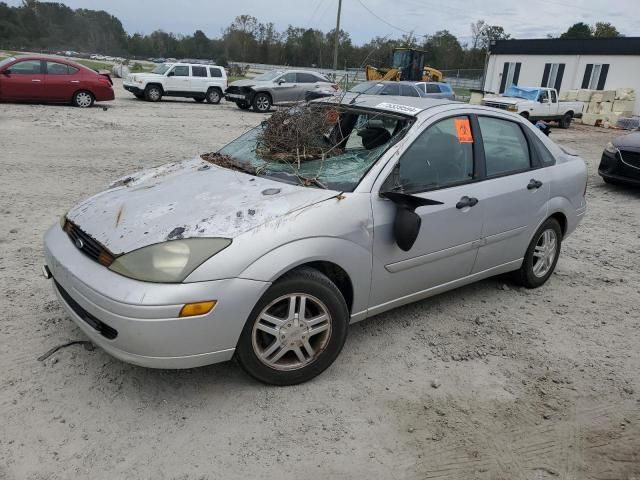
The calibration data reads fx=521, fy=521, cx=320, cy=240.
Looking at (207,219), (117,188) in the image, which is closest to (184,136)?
(117,188)

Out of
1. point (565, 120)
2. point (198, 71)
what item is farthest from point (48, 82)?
point (565, 120)

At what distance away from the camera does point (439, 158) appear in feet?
12.1

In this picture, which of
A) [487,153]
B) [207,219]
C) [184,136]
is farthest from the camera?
[184,136]

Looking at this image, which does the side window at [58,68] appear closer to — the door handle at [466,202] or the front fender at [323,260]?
the door handle at [466,202]

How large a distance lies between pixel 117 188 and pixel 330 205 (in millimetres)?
1550

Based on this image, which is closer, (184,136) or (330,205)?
(330,205)

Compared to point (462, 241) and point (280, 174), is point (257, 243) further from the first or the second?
point (462, 241)

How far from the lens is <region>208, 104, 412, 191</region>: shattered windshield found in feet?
11.2

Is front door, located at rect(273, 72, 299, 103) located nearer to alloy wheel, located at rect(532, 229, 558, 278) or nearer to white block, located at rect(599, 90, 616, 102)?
white block, located at rect(599, 90, 616, 102)

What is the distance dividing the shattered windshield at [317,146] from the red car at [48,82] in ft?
46.2

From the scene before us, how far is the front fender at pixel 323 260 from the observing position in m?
2.70

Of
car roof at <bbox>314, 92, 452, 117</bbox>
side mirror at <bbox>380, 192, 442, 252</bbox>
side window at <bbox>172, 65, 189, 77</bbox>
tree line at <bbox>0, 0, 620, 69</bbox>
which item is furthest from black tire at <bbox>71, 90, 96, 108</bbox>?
tree line at <bbox>0, 0, 620, 69</bbox>

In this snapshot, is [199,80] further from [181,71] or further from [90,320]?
[90,320]

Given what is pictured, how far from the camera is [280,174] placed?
3441 millimetres
